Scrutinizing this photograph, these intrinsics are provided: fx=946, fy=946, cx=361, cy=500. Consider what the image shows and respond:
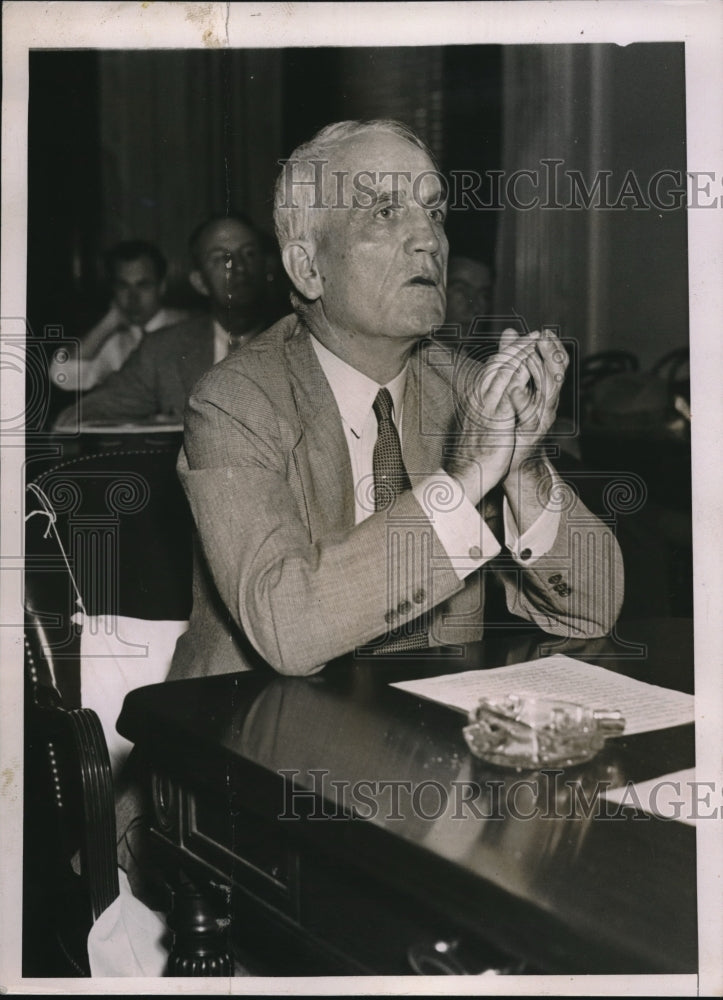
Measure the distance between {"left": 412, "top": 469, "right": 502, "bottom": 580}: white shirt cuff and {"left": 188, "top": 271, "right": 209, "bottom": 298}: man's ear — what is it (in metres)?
0.52

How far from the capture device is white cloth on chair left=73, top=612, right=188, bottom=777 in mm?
1641

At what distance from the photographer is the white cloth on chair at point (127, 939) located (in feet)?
5.21

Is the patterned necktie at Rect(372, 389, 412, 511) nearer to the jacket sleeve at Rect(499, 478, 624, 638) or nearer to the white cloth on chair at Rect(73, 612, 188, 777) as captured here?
the jacket sleeve at Rect(499, 478, 624, 638)

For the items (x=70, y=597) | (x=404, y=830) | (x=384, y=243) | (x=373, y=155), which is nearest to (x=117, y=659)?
(x=70, y=597)

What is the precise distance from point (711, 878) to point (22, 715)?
121cm

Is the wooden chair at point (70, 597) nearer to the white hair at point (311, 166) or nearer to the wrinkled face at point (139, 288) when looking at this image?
the wrinkled face at point (139, 288)

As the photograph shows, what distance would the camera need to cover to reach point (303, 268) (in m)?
1.71

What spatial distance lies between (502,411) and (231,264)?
1.80ft

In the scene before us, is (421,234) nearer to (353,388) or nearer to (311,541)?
(353,388)

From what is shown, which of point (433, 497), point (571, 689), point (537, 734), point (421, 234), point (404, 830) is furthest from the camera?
point (421, 234)

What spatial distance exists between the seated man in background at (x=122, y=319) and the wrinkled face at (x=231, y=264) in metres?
0.07
